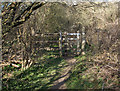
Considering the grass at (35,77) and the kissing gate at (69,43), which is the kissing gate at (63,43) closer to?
the kissing gate at (69,43)

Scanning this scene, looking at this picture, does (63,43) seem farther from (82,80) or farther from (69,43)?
(82,80)

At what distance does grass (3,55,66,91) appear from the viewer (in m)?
3.14

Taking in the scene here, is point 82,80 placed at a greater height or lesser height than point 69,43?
lesser

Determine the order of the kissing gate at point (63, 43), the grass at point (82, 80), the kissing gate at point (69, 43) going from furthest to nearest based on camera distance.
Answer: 1. the kissing gate at point (69, 43)
2. the kissing gate at point (63, 43)
3. the grass at point (82, 80)

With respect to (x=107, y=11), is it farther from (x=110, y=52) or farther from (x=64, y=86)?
(x=64, y=86)

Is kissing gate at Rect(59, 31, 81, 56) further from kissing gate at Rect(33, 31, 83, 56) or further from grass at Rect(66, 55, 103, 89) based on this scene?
grass at Rect(66, 55, 103, 89)

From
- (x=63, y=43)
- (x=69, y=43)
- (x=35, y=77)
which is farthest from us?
(x=63, y=43)

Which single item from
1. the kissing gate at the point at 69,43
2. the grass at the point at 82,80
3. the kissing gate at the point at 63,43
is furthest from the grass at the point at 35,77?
the kissing gate at the point at 69,43

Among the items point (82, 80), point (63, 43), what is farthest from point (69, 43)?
point (82, 80)

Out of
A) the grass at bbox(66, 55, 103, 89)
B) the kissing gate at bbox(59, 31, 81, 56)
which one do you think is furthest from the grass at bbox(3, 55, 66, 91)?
the kissing gate at bbox(59, 31, 81, 56)

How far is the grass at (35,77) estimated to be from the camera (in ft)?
10.3

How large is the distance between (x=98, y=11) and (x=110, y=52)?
1657mm

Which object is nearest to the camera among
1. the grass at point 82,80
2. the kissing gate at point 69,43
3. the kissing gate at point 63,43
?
the grass at point 82,80

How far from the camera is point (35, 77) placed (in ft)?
11.6
